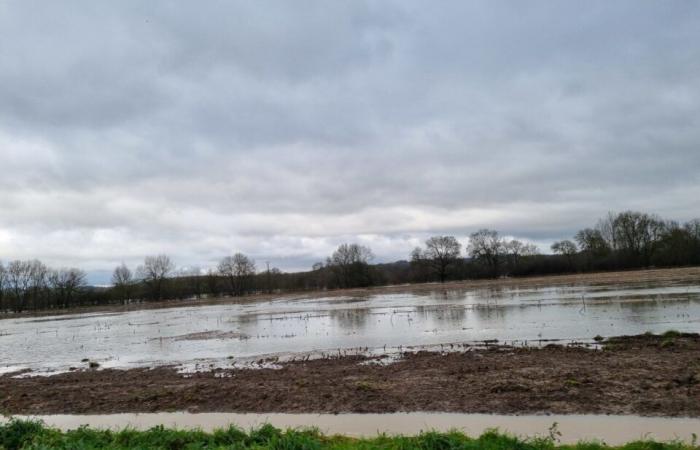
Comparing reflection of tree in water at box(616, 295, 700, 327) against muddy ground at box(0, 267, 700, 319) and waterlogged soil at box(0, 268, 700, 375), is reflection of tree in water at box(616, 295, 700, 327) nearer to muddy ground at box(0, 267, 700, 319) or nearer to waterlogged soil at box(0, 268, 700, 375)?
waterlogged soil at box(0, 268, 700, 375)

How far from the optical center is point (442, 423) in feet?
32.9

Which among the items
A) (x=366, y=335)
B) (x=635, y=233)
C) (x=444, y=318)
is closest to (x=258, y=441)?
(x=366, y=335)

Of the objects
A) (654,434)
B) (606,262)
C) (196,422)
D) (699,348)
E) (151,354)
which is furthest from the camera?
(606,262)

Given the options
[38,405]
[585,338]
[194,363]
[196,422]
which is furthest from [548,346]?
[38,405]

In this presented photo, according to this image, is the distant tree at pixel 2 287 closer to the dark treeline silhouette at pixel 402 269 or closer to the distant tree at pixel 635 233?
the dark treeline silhouette at pixel 402 269

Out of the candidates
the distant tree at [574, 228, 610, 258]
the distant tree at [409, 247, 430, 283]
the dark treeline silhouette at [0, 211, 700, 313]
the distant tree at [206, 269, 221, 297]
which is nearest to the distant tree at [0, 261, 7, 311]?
the dark treeline silhouette at [0, 211, 700, 313]

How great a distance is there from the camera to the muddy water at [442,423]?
345 inches

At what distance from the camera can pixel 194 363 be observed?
68.2 ft

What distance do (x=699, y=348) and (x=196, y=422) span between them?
15234mm

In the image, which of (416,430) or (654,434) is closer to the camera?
(654,434)

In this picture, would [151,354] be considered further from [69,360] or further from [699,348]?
[699,348]

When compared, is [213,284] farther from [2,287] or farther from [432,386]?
[432,386]

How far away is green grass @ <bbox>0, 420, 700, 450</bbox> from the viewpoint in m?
7.64

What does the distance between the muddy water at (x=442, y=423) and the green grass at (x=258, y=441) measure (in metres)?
0.62
